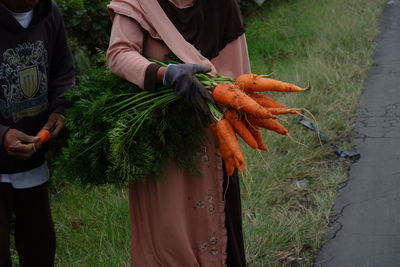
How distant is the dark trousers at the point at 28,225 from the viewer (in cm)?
293

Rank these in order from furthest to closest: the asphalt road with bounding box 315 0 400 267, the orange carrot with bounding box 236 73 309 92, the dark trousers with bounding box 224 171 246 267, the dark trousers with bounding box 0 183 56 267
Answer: the asphalt road with bounding box 315 0 400 267 → the dark trousers with bounding box 224 171 246 267 → the dark trousers with bounding box 0 183 56 267 → the orange carrot with bounding box 236 73 309 92

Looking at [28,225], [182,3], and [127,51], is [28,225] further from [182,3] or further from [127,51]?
[182,3]

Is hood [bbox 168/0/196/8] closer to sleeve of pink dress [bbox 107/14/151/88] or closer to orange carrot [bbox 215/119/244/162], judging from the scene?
sleeve of pink dress [bbox 107/14/151/88]

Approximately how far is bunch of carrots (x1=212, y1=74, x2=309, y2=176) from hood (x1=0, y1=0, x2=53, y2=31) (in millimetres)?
908

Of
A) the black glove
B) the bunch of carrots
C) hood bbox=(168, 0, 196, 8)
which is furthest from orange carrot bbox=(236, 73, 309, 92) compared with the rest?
hood bbox=(168, 0, 196, 8)

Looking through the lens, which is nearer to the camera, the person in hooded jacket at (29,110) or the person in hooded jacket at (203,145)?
the person in hooded jacket at (203,145)

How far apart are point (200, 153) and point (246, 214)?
1362 mm

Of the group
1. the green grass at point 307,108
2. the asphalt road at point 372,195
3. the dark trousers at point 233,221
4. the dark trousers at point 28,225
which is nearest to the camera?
the dark trousers at point 28,225

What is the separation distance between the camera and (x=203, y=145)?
2881 millimetres

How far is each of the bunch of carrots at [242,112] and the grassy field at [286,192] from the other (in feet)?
0.66

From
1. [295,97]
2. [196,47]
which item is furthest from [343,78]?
[196,47]

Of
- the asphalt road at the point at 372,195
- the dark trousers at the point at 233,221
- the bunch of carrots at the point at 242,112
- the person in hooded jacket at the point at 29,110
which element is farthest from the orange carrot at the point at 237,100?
the asphalt road at the point at 372,195

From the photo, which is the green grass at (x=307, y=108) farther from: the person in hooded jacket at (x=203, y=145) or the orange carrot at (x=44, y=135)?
the orange carrot at (x=44, y=135)

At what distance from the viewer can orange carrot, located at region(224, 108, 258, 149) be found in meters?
2.65
